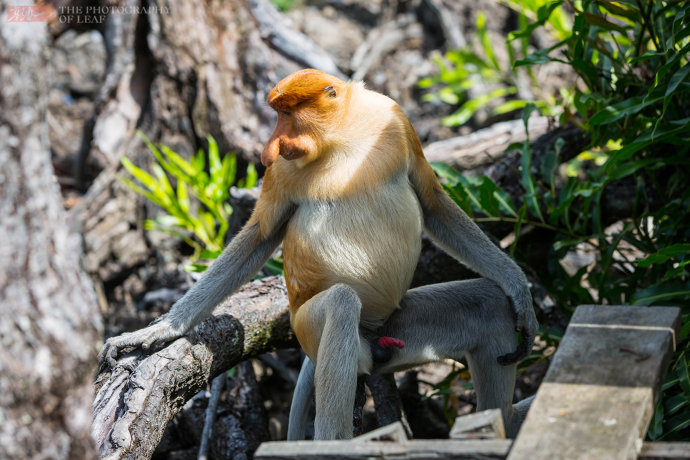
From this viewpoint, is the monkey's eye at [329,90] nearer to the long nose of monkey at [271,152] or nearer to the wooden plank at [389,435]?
the long nose of monkey at [271,152]

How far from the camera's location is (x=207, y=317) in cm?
293

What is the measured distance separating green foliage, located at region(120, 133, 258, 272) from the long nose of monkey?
2407 mm

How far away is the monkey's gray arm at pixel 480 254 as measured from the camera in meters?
2.84

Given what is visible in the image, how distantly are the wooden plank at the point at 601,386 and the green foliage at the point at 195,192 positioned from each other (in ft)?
10.9

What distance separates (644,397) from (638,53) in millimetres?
2270

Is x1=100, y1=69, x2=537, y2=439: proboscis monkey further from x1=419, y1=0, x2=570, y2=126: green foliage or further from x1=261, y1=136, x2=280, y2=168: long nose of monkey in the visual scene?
x1=419, y1=0, x2=570, y2=126: green foliage

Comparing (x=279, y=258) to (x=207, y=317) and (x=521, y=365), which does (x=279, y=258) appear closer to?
(x=207, y=317)

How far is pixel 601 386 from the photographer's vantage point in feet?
6.00

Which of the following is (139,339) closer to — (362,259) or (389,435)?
(362,259)

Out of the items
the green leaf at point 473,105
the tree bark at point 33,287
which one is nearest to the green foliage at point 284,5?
the green leaf at point 473,105

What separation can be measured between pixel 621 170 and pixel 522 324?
1020 mm

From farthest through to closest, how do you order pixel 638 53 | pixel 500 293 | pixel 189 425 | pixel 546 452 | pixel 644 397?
pixel 189 425 → pixel 638 53 → pixel 500 293 → pixel 644 397 → pixel 546 452

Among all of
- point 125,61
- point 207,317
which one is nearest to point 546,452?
point 207,317

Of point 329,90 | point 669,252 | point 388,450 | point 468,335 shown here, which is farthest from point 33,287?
point 669,252
